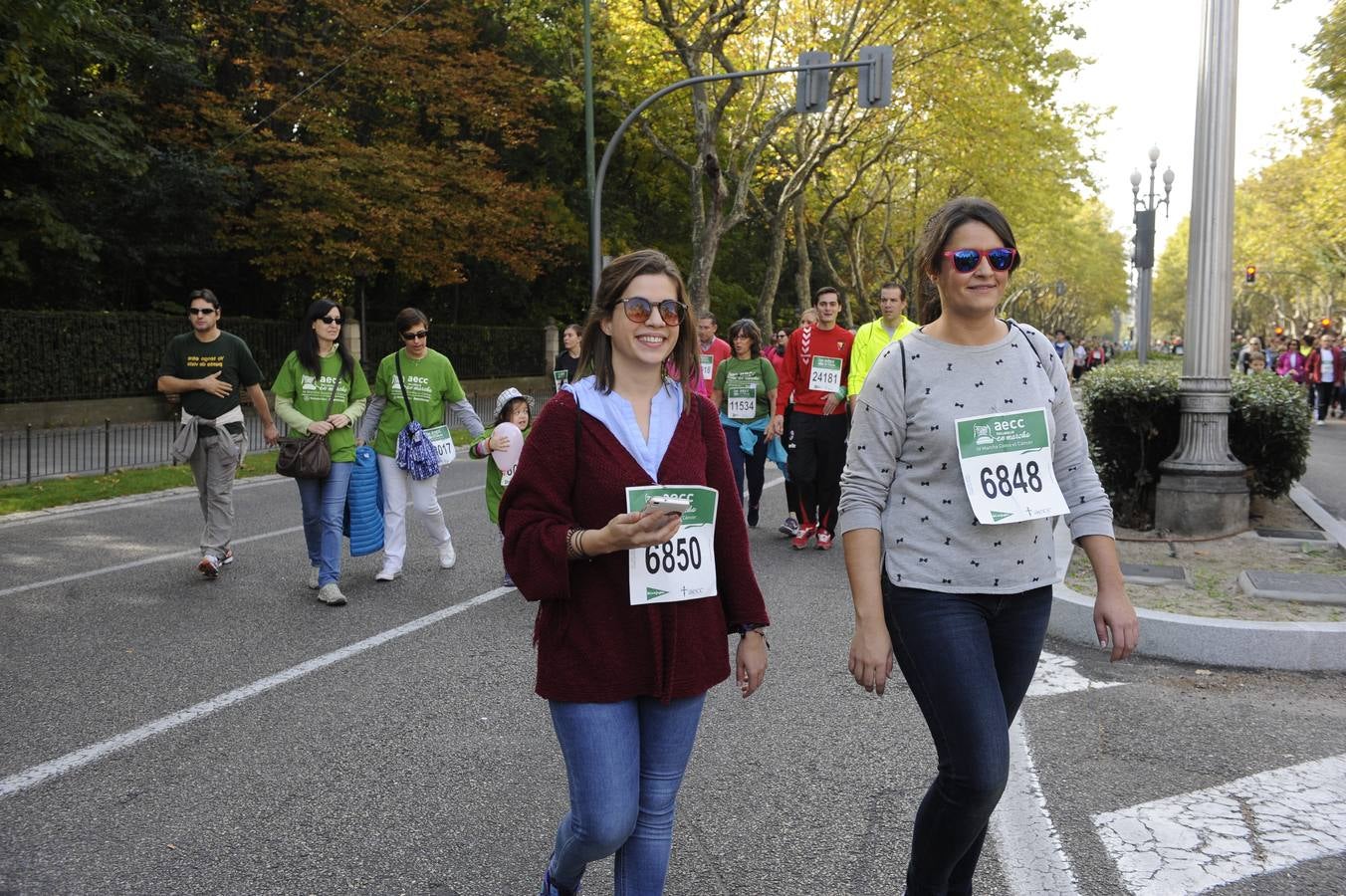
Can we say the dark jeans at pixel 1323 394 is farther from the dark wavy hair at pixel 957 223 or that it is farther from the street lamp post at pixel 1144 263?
the dark wavy hair at pixel 957 223

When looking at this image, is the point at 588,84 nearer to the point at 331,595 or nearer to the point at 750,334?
the point at 750,334

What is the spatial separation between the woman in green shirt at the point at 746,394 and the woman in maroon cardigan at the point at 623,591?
23.2ft

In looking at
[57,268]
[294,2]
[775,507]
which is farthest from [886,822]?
[294,2]

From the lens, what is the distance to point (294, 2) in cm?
2803

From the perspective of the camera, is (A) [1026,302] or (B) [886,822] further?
(A) [1026,302]

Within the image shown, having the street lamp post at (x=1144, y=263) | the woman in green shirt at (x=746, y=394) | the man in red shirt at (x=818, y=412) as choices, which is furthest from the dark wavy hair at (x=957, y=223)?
the street lamp post at (x=1144, y=263)

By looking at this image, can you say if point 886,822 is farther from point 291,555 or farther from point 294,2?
point 294,2

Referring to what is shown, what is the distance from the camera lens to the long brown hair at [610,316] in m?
2.80

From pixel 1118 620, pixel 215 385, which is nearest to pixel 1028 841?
pixel 1118 620

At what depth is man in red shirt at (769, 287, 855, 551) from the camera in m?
9.18

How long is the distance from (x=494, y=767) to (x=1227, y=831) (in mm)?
2493

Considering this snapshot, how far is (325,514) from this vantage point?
7.48 meters

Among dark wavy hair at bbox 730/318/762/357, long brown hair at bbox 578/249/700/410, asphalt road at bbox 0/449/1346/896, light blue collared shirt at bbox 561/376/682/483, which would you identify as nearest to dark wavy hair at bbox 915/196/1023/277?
long brown hair at bbox 578/249/700/410

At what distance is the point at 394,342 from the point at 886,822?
99.7 ft
